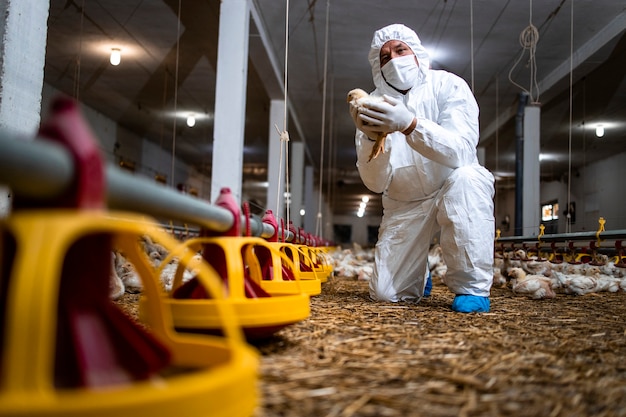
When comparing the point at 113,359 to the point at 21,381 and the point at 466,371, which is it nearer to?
the point at 21,381

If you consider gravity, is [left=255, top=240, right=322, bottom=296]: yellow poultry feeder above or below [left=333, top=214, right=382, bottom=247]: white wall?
below

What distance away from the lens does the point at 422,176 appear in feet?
8.32

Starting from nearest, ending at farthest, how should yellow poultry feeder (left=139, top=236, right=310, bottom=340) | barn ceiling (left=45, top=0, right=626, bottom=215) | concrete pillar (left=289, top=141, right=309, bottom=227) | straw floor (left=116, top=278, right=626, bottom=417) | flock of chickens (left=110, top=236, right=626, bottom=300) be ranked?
straw floor (left=116, top=278, right=626, bottom=417) → yellow poultry feeder (left=139, top=236, right=310, bottom=340) → flock of chickens (left=110, top=236, right=626, bottom=300) → barn ceiling (left=45, top=0, right=626, bottom=215) → concrete pillar (left=289, top=141, right=309, bottom=227)

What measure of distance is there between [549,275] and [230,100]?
10.1 feet

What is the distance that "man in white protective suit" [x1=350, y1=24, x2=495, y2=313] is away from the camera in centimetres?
219

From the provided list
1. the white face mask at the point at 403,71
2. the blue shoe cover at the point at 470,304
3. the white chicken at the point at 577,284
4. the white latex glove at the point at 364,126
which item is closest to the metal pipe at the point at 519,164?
the white chicken at the point at 577,284

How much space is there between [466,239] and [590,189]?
14.1m

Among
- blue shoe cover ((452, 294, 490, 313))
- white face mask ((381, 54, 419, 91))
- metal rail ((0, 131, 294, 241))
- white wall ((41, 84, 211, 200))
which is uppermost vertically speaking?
white wall ((41, 84, 211, 200))

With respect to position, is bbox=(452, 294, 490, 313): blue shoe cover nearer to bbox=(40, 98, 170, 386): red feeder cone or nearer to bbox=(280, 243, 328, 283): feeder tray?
bbox=(280, 243, 328, 283): feeder tray

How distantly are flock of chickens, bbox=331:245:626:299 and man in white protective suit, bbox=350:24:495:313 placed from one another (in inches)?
12.9

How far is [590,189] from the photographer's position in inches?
571

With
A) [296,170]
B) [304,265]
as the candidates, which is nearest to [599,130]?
[296,170]

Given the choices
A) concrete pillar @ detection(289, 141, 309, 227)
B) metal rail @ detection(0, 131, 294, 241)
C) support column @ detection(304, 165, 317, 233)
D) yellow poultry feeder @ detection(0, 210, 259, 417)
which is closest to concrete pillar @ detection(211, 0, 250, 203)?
metal rail @ detection(0, 131, 294, 241)

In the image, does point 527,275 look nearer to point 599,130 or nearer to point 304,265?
point 304,265
